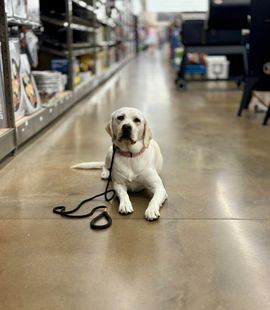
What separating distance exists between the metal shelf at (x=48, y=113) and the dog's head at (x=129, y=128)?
3.68 ft

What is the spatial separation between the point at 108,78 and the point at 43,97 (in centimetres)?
526

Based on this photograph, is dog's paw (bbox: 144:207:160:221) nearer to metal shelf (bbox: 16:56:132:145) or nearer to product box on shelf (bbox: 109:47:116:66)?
metal shelf (bbox: 16:56:132:145)

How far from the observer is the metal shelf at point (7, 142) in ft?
9.15

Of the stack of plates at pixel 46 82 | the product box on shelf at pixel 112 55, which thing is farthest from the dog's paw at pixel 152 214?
the product box on shelf at pixel 112 55

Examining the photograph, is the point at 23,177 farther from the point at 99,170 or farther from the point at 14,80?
the point at 14,80

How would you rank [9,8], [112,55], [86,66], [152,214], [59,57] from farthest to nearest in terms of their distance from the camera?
[112,55] → [86,66] → [59,57] → [9,8] → [152,214]

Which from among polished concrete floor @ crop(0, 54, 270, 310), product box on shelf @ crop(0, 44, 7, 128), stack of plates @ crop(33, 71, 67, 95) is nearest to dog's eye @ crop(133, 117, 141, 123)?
polished concrete floor @ crop(0, 54, 270, 310)

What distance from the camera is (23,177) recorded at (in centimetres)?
267

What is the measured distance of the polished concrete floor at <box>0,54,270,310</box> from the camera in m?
1.41

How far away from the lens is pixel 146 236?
184cm

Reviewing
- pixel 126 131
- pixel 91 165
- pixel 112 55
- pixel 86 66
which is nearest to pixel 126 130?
pixel 126 131

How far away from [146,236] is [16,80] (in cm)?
193

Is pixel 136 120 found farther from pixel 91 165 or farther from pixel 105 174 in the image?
pixel 91 165

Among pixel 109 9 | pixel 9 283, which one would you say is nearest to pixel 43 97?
pixel 9 283
